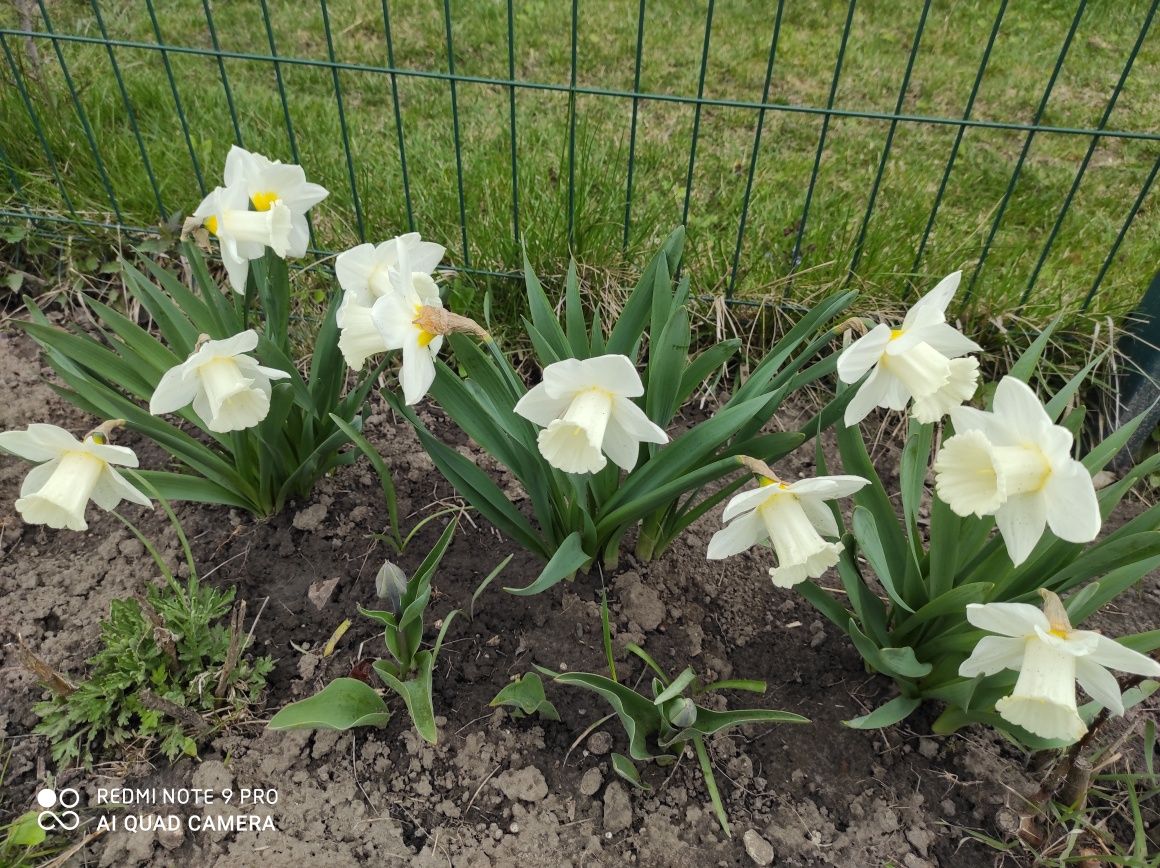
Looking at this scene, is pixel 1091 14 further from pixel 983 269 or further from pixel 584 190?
pixel 584 190

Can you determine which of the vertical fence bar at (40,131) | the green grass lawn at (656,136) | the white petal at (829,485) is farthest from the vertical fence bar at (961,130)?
the vertical fence bar at (40,131)

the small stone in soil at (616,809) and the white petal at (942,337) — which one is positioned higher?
the white petal at (942,337)

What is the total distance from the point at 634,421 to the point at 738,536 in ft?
0.89

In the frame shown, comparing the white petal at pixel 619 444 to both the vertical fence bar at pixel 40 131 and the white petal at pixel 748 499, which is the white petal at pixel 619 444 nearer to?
the white petal at pixel 748 499

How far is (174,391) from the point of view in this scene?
1.52 metres

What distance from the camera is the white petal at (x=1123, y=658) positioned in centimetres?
115

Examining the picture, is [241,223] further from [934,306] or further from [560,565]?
[934,306]

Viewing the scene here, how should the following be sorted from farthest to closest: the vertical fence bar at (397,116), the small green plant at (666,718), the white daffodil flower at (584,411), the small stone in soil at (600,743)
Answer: the vertical fence bar at (397,116)
the small stone in soil at (600,743)
the small green plant at (666,718)
the white daffodil flower at (584,411)

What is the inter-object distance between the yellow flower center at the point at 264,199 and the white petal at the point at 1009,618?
147 centimetres

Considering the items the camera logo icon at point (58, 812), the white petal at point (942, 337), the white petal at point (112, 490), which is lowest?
the camera logo icon at point (58, 812)

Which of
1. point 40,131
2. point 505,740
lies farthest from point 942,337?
point 40,131

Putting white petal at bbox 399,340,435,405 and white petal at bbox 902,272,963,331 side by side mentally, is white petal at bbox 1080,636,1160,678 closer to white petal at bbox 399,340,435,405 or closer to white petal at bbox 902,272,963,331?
white petal at bbox 902,272,963,331

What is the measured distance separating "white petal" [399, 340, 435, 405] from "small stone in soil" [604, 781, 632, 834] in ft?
2.81

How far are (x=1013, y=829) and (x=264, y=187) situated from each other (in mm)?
1891
